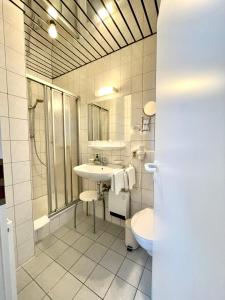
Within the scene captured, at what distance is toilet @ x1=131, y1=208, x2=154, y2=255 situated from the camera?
1.07 meters

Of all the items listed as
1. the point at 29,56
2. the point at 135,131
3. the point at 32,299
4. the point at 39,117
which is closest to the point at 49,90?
the point at 39,117

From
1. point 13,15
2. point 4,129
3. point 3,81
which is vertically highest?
point 13,15

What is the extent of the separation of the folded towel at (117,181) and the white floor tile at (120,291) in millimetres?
768

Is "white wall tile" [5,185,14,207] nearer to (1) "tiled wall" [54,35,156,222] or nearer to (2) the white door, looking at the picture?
(1) "tiled wall" [54,35,156,222]

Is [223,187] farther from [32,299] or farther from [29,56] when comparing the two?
[29,56]

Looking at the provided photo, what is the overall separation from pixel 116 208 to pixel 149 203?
1.43ft

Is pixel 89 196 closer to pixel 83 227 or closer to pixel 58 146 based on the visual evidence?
pixel 83 227

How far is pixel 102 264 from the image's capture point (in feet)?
4.45

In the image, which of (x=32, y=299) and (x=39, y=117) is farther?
(x=39, y=117)

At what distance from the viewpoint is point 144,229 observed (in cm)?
124

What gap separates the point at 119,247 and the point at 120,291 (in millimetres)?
453

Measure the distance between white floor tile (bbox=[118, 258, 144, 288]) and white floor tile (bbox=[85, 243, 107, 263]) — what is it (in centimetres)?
26

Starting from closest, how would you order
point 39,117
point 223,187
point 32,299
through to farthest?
1. point 223,187
2. point 32,299
3. point 39,117

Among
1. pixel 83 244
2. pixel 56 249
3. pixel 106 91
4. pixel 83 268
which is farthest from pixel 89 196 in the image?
pixel 106 91
